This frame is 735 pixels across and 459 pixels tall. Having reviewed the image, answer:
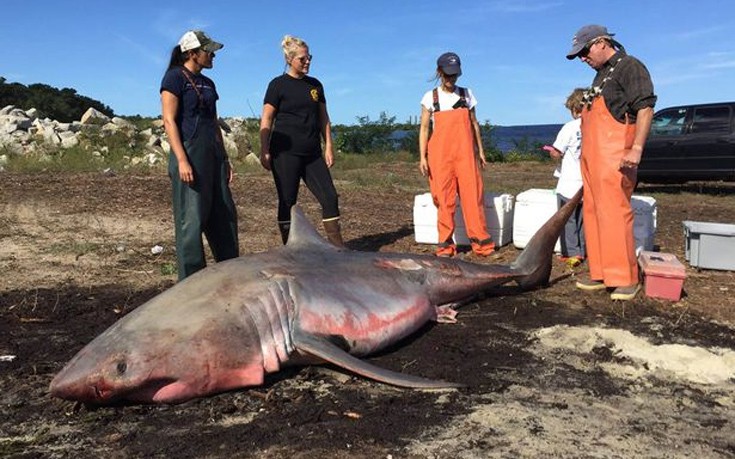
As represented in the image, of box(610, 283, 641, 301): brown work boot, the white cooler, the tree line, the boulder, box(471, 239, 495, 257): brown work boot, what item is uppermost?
the tree line

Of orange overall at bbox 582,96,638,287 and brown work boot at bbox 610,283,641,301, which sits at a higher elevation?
orange overall at bbox 582,96,638,287

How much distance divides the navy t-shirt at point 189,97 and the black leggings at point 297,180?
1334 mm

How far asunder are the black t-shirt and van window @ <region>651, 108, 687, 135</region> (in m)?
11.1

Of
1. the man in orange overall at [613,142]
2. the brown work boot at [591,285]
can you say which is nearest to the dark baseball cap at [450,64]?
the man in orange overall at [613,142]

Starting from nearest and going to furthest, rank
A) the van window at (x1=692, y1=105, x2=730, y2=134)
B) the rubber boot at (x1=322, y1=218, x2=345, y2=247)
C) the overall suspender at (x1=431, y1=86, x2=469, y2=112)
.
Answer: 1. the rubber boot at (x1=322, y1=218, x2=345, y2=247)
2. the overall suspender at (x1=431, y1=86, x2=469, y2=112)
3. the van window at (x1=692, y1=105, x2=730, y2=134)

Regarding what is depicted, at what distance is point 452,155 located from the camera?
23.8 ft

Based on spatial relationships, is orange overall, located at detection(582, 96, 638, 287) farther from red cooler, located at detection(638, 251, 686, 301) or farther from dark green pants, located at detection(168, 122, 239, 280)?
dark green pants, located at detection(168, 122, 239, 280)

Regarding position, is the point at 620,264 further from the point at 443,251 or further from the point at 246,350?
the point at 246,350

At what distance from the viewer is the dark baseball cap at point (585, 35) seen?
5500 millimetres

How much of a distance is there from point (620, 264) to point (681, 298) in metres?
0.70

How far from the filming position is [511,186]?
16.2 m

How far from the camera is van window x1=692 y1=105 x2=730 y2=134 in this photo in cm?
1420

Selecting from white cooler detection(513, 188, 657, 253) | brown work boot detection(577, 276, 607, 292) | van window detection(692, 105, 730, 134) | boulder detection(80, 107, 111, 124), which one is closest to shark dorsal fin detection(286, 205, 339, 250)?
brown work boot detection(577, 276, 607, 292)

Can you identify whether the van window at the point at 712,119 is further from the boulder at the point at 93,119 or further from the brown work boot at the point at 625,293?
the boulder at the point at 93,119
